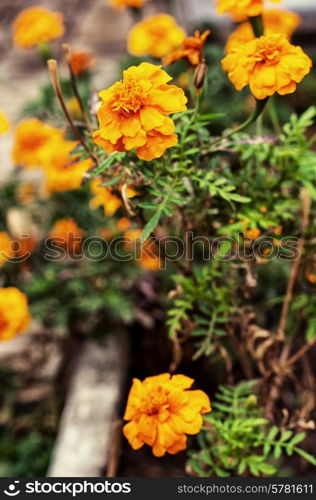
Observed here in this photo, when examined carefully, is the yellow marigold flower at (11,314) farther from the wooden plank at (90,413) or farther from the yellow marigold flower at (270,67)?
the yellow marigold flower at (270,67)

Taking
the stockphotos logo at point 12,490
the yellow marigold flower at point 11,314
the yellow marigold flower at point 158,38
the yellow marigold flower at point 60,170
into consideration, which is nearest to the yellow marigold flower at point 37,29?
the yellow marigold flower at point 158,38

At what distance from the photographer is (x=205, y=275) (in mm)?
1224

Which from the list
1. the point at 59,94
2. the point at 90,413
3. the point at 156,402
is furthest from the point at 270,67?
the point at 90,413

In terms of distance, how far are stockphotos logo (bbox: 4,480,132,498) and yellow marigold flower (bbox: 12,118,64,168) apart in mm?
812

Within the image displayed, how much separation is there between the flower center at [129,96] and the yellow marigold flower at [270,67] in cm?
15

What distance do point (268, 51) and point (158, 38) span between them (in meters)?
0.89

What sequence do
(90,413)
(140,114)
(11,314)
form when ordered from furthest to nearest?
(90,413) < (11,314) < (140,114)

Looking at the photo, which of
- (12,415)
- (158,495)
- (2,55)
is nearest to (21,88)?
(2,55)

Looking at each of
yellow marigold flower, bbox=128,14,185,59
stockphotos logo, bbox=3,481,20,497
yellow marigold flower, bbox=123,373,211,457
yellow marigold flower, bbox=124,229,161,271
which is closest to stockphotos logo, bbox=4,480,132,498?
stockphotos logo, bbox=3,481,20,497

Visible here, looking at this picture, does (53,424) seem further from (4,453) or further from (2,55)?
(2,55)

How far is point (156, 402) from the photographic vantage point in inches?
36.3

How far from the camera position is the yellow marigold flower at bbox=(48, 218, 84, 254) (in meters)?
1.66

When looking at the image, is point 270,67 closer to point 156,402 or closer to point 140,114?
point 140,114

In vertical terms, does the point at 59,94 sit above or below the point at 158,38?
below
